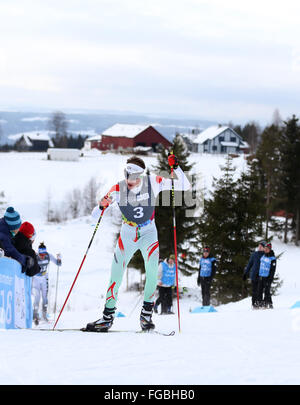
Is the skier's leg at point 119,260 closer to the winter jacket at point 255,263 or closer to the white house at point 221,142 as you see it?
the winter jacket at point 255,263

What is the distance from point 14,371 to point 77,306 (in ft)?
52.3

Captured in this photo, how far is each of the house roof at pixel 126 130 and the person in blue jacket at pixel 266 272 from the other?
70159mm

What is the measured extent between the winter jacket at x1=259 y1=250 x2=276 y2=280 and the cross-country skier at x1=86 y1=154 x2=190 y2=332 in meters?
5.19

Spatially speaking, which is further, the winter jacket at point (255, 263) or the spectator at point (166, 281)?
the spectator at point (166, 281)

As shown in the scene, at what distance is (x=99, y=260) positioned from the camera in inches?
1172

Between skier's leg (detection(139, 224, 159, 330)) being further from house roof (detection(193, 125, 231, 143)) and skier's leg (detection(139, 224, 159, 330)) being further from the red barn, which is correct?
house roof (detection(193, 125, 231, 143))

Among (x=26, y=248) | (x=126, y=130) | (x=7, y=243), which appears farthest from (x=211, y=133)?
(x=7, y=243)

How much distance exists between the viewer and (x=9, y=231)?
20.0 ft

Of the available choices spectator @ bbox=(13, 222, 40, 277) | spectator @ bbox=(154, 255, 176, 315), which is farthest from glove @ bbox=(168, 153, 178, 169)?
spectator @ bbox=(154, 255, 176, 315)

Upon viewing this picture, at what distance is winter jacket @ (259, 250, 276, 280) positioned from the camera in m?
10.3

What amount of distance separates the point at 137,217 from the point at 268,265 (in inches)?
223

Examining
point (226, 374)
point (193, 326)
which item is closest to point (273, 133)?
point (193, 326)

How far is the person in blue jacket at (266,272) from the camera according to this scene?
407 inches

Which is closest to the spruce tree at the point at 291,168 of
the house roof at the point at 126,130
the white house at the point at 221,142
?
the house roof at the point at 126,130
